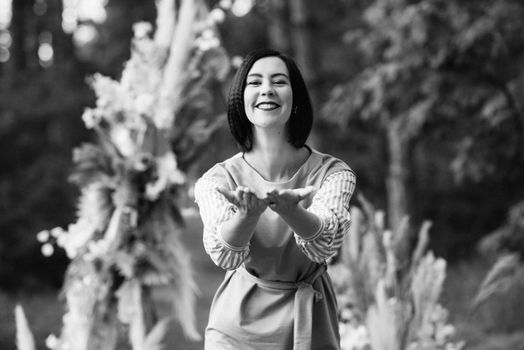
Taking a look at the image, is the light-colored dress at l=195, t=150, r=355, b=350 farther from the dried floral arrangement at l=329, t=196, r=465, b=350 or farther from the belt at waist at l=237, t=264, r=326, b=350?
the dried floral arrangement at l=329, t=196, r=465, b=350

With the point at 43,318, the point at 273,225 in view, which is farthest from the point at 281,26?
the point at 273,225

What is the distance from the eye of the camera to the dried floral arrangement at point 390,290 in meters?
2.43

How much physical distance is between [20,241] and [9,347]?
178 centimetres

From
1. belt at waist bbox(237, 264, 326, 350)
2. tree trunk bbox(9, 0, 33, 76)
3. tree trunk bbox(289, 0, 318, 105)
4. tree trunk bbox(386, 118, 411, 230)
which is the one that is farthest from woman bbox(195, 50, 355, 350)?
tree trunk bbox(9, 0, 33, 76)

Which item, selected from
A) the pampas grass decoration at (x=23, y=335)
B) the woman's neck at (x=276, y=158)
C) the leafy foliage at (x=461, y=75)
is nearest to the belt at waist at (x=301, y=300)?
the woman's neck at (x=276, y=158)

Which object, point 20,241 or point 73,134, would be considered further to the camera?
point 73,134

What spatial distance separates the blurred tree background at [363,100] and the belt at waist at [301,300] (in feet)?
5.32

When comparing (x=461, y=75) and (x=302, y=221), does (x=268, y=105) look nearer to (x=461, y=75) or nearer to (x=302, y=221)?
(x=302, y=221)

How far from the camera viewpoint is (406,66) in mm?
5121

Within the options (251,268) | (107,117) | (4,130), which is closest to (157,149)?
(107,117)

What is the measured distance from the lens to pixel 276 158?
1585 mm

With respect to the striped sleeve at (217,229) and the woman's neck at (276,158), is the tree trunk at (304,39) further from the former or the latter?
the striped sleeve at (217,229)

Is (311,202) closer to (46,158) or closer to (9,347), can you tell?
(9,347)

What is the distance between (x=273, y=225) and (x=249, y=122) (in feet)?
0.94
